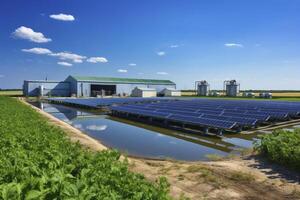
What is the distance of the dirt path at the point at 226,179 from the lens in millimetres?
8406

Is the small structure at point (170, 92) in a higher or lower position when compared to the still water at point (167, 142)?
higher

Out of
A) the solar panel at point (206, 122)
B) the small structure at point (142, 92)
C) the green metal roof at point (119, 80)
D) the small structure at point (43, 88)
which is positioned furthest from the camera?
the green metal roof at point (119, 80)

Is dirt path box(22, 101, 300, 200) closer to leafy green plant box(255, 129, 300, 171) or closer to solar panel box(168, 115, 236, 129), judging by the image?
leafy green plant box(255, 129, 300, 171)

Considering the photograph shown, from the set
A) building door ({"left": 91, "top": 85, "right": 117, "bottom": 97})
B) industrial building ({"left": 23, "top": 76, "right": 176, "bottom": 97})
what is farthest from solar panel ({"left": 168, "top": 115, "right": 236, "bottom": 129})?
building door ({"left": 91, "top": 85, "right": 117, "bottom": 97})

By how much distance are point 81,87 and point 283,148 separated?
72.6m

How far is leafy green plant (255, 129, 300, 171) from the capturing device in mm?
10781

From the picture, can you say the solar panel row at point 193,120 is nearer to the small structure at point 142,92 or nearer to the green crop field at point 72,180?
the green crop field at point 72,180

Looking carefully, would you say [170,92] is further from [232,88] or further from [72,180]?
[72,180]

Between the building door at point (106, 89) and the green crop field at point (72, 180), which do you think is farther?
the building door at point (106, 89)

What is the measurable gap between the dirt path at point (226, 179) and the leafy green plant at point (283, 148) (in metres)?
0.57

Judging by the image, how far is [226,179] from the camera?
32.0 ft

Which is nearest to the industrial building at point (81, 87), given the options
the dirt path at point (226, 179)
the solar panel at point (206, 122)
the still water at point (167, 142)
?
the still water at point (167, 142)

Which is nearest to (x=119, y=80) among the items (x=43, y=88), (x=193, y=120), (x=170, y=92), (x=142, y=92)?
(x=142, y=92)

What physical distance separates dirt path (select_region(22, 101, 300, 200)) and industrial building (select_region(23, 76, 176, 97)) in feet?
231
